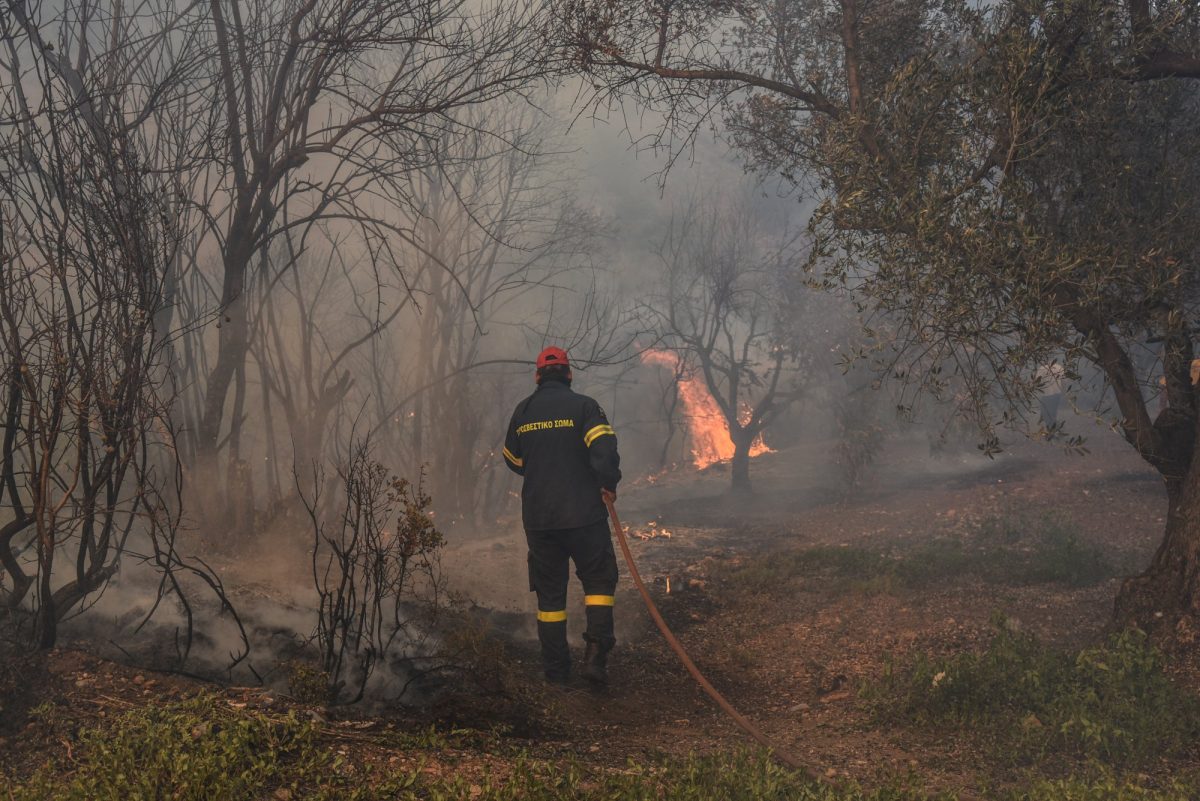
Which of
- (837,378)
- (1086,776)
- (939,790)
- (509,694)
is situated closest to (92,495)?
(509,694)

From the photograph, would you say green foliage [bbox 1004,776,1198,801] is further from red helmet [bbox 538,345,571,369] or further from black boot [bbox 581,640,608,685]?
red helmet [bbox 538,345,571,369]

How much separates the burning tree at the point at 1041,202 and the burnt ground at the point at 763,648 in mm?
1603

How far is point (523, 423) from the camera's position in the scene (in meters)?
6.44

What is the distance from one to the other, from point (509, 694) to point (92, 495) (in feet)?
8.20

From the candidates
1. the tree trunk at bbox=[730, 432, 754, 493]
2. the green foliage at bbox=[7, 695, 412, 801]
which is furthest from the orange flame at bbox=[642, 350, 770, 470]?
the green foliage at bbox=[7, 695, 412, 801]

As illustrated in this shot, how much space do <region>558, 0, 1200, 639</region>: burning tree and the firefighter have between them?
207cm

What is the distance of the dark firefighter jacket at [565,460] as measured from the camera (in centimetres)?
610

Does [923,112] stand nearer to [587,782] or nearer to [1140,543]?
[587,782]

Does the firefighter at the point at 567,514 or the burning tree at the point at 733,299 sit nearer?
the firefighter at the point at 567,514

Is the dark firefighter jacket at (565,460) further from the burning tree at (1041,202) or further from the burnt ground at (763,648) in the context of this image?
the burning tree at (1041,202)

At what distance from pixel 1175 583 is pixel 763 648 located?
291 centimetres

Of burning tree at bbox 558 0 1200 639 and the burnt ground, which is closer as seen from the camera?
the burnt ground

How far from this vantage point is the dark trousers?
5.99 meters

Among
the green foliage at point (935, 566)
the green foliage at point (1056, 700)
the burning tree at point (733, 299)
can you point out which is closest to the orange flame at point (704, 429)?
the burning tree at point (733, 299)
